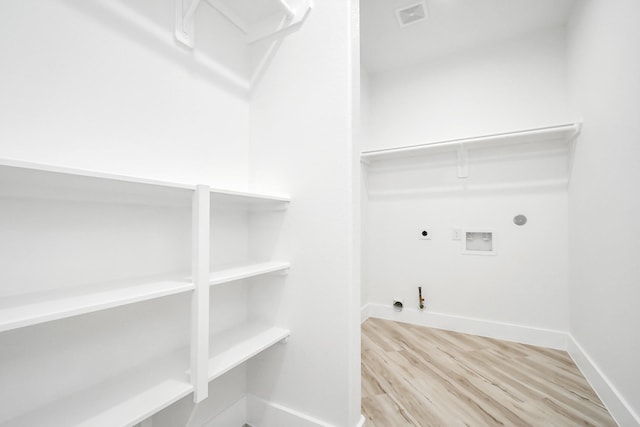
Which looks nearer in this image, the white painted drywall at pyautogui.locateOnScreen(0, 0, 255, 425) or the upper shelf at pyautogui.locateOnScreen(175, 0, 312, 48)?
the white painted drywall at pyautogui.locateOnScreen(0, 0, 255, 425)

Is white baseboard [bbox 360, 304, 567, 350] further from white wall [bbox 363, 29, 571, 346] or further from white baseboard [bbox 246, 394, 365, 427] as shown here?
white baseboard [bbox 246, 394, 365, 427]

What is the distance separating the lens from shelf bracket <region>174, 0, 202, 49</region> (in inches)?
46.1

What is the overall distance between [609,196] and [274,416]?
7.09 ft

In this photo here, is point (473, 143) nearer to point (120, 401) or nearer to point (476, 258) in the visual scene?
point (476, 258)

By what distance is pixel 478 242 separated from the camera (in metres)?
2.46

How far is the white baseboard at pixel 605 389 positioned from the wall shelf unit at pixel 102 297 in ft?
5.94

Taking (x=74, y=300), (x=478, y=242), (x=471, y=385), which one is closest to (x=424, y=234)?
(x=478, y=242)

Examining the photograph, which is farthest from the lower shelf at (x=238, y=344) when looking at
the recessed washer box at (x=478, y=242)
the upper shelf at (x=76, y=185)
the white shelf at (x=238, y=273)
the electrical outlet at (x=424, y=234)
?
the recessed washer box at (x=478, y=242)

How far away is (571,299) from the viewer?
2070mm

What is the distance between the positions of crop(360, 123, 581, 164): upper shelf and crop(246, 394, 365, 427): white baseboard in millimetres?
2132

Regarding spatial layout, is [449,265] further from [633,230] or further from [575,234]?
[633,230]

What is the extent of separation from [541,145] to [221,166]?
2595 millimetres

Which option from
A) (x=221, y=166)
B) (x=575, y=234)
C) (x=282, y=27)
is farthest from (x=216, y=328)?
(x=575, y=234)

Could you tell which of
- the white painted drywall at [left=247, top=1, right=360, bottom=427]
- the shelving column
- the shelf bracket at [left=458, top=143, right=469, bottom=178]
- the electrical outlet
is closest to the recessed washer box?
the electrical outlet
